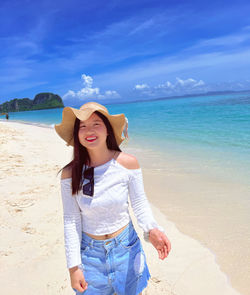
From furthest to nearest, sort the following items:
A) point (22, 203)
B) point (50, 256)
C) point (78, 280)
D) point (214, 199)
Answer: point (214, 199), point (22, 203), point (50, 256), point (78, 280)

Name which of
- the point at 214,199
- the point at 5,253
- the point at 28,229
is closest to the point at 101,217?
the point at 5,253

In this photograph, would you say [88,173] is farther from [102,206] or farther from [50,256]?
[50,256]

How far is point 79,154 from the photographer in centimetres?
179

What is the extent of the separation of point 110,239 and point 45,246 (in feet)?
6.58

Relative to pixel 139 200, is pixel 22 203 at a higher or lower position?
lower

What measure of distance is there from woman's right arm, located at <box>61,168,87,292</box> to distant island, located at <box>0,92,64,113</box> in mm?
169397

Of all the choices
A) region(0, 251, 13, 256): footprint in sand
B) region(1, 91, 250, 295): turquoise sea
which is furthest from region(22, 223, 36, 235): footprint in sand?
region(1, 91, 250, 295): turquoise sea

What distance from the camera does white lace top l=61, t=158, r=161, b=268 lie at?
1.63 m

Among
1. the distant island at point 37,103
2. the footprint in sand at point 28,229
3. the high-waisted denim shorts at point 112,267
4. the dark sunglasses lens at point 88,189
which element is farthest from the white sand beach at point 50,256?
the distant island at point 37,103

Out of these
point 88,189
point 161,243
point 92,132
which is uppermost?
point 92,132

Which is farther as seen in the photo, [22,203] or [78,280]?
[22,203]

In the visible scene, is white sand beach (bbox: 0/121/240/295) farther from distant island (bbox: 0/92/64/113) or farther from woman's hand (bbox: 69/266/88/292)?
distant island (bbox: 0/92/64/113)

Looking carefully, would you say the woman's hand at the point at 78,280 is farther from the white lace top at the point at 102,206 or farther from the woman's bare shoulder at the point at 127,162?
the woman's bare shoulder at the point at 127,162

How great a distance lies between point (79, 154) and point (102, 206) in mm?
413
